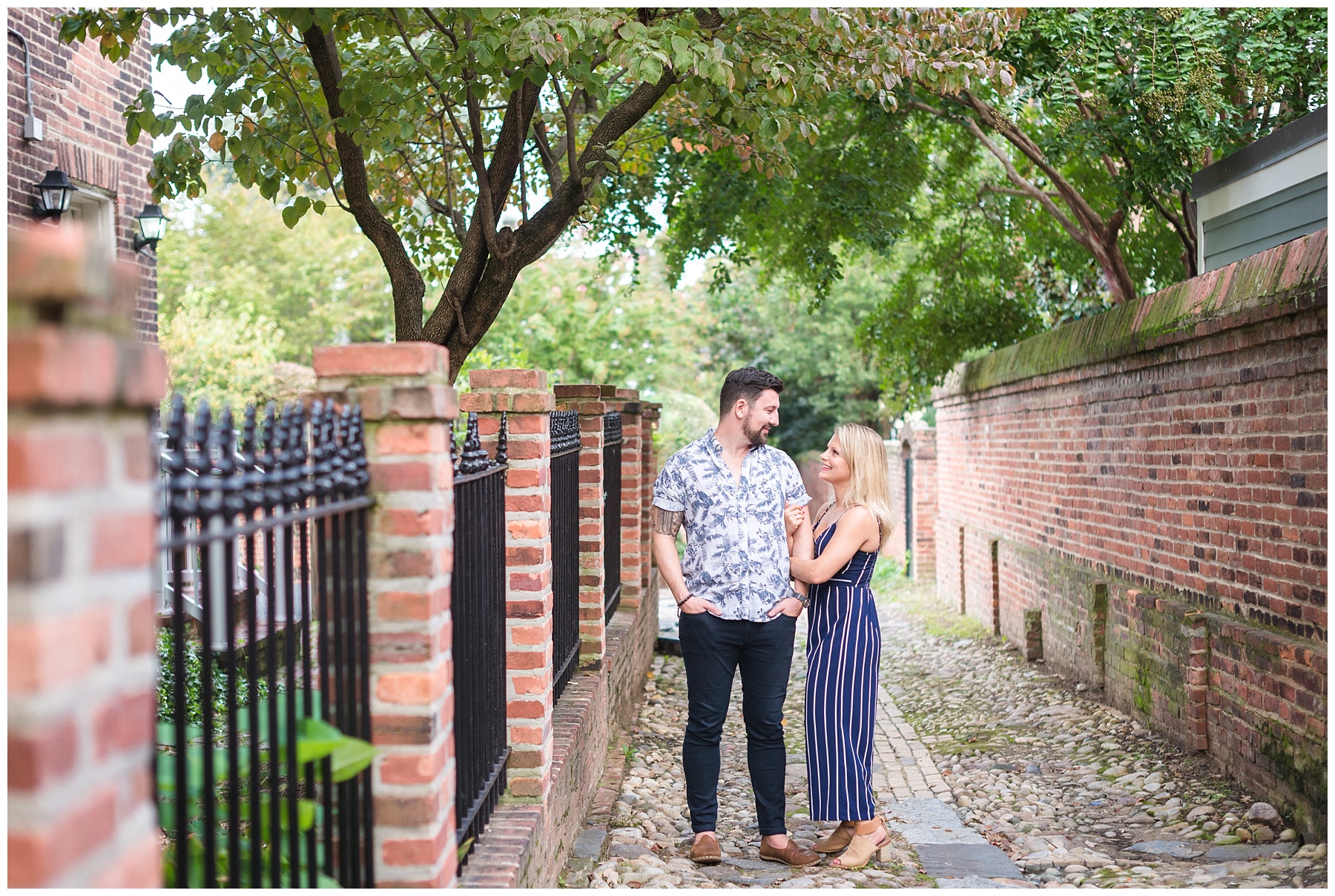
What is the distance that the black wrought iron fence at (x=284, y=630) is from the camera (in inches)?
75.0

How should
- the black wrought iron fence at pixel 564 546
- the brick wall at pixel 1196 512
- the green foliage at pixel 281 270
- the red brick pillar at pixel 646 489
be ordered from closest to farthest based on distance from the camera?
the brick wall at pixel 1196 512
the black wrought iron fence at pixel 564 546
the red brick pillar at pixel 646 489
the green foliage at pixel 281 270

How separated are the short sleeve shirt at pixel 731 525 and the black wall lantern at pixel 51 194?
20.0 feet

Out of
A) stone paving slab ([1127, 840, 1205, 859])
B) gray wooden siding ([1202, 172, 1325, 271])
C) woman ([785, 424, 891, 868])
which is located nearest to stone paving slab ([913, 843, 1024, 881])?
woman ([785, 424, 891, 868])

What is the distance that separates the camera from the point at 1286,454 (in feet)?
16.9

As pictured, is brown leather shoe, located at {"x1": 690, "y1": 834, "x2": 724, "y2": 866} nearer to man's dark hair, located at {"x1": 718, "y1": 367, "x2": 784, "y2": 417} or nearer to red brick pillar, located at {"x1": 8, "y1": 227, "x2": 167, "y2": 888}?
man's dark hair, located at {"x1": 718, "y1": 367, "x2": 784, "y2": 417}

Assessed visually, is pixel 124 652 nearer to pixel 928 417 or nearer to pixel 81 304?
pixel 81 304

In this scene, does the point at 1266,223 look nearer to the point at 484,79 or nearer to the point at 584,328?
the point at 484,79

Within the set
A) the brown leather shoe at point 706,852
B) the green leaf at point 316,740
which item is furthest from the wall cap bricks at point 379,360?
the brown leather shoe at point 706,852

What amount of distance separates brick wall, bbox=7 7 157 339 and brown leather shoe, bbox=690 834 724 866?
5922 millimetres

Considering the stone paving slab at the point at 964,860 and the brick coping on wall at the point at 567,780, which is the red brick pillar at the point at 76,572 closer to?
the brick coping on wall at the point at 567,780

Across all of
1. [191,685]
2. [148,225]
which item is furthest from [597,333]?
[191,685]

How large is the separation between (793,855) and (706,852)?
37 centimetres

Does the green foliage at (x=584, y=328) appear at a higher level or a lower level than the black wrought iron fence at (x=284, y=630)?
higher

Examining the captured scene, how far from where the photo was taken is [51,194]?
826 centimetres
